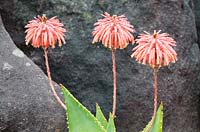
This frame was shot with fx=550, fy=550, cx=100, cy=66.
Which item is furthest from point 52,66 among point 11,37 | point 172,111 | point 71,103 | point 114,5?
point 71,103

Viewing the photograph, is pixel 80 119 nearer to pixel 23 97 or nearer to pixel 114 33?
pixel 114 33

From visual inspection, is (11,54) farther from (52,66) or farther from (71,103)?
(71,103)

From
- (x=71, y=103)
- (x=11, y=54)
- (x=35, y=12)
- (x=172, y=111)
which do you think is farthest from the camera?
(x=172, y=111)

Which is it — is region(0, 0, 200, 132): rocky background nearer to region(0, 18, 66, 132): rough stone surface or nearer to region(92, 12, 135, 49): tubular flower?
region(0, 18, 66, 132): rough stone surface

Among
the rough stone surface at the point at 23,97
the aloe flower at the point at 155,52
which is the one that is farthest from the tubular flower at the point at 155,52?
the rough stone surface at the point at 23,97

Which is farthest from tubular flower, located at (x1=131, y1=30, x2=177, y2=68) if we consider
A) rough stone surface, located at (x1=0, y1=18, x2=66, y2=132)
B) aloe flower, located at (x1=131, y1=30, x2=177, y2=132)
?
rough stone surface, located at (x1=0, y1=18, x2=66, y2=132)
